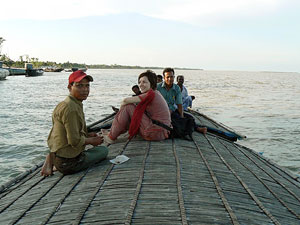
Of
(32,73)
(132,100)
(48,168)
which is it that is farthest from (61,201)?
(32,73)

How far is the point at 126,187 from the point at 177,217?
2.60 feet

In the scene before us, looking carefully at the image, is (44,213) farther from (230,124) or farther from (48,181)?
(230,124)

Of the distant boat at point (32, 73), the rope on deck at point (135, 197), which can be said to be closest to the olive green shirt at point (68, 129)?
the rope on deck at point (135, 197)

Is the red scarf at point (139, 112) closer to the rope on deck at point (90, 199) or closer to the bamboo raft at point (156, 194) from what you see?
the bamboo raft at point (156, 194)

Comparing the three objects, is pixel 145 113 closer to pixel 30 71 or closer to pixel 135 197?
pixel 135 197

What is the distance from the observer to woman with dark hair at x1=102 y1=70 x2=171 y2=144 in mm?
4625

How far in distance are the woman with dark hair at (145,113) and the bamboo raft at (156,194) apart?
0.35 m

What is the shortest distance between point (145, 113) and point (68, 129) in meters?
1.66

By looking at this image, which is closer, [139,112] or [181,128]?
[139,112]

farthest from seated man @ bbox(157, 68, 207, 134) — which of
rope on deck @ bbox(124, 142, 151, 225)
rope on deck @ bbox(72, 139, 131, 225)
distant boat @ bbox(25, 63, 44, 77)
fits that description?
distant boat @ bbox(25, 63, 44, 77)

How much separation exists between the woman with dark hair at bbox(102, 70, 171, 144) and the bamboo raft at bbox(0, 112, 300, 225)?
35cm

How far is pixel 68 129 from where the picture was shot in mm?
3312

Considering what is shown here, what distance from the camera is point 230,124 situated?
15.2 meters

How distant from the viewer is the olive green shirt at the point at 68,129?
3.30m
